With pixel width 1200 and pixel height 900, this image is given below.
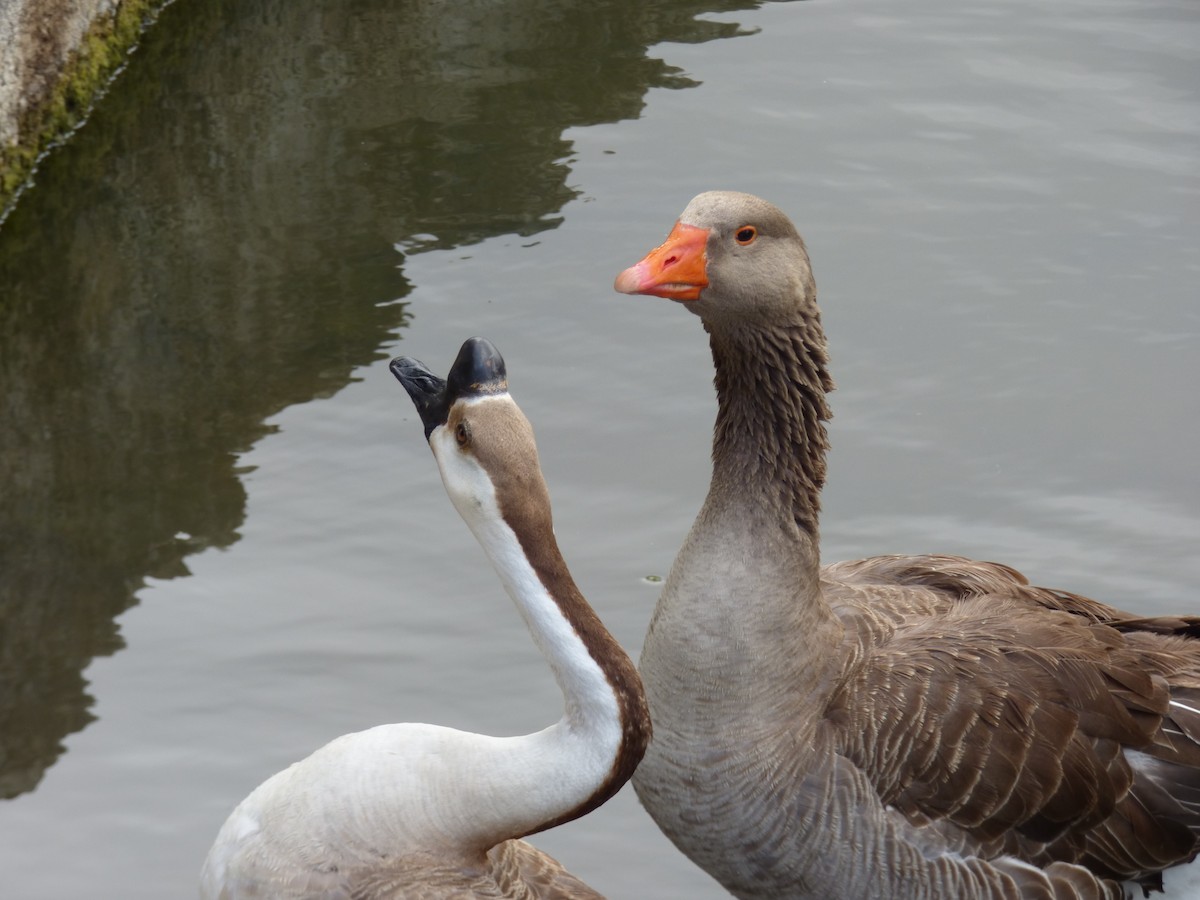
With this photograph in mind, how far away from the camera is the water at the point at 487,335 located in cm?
572

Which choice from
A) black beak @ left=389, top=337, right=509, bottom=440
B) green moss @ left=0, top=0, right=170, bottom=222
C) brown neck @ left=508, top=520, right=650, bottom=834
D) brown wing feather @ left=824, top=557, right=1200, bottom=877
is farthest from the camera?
green moss @ left=0, top=0, right=170, bottom=222

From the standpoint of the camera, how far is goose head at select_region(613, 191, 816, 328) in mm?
4648

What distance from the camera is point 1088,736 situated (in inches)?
181

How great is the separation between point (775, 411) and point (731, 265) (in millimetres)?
504

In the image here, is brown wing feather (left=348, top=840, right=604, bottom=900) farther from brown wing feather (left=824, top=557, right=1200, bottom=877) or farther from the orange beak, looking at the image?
the orange beak

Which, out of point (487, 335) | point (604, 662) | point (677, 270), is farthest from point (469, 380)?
point (487, 335)

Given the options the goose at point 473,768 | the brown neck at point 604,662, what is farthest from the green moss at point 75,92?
the brown neck at point 604,662

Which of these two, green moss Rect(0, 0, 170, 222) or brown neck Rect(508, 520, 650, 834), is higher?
green moss Rect(0, 0, 170, 222)

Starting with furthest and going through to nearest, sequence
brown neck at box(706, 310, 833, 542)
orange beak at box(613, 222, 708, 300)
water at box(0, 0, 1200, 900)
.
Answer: water at box(0, 0, 1200, 900)
brown neck at box(706, 310, 833, 542)
orange beak at box(613, 222, 708, 300)

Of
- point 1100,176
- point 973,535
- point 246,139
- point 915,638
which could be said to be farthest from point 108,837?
point 1100,176

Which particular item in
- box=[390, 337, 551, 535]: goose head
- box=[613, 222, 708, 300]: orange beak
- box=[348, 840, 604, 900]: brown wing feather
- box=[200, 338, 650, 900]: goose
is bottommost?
box=[348, 840, 604, 900]: brown wing feather

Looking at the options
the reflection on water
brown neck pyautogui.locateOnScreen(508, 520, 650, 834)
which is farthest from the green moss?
brown neck pyautogui.locateOnScreen(508, 520, 650, 834)

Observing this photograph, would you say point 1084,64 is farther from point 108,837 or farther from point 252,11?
point 108,837

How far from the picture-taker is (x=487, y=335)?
7438mm
